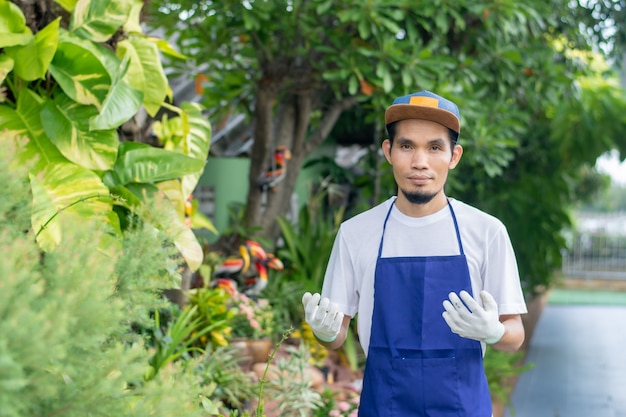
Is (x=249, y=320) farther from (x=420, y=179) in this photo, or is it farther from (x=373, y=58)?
(x=420, y=179)

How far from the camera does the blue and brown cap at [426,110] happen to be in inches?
91.3

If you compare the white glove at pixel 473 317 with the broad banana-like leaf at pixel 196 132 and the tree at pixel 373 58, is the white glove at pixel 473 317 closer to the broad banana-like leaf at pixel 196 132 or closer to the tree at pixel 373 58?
the broad banana-like leaf at pixel 196 132

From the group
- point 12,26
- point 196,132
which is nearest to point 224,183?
point 196,132

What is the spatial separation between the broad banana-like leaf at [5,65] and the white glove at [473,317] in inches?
76.8

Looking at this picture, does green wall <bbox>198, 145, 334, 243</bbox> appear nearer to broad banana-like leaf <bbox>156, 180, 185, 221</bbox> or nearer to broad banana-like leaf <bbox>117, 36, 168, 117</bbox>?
broad banana-like leaf <bbox>156, 180, 185, 221</bbox>

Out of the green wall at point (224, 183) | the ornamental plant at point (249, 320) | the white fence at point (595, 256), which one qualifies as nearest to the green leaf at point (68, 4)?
the ornamental plant at point (249, 320)

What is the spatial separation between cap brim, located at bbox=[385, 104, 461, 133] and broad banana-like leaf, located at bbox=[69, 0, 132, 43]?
1.53 meters

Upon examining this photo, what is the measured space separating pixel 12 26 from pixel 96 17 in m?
0.35

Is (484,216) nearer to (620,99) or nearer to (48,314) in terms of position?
(48,314)

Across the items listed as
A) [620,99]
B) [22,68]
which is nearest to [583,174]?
[620,99]

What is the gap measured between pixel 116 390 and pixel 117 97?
200 cm

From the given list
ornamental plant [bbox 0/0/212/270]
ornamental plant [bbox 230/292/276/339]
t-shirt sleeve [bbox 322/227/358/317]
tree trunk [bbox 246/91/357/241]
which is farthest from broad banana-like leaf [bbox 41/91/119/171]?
tree trunk [bbox 246/91/357/241]

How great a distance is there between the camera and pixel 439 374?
2.25 meters

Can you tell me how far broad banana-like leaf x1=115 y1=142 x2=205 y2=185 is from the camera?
335cm
